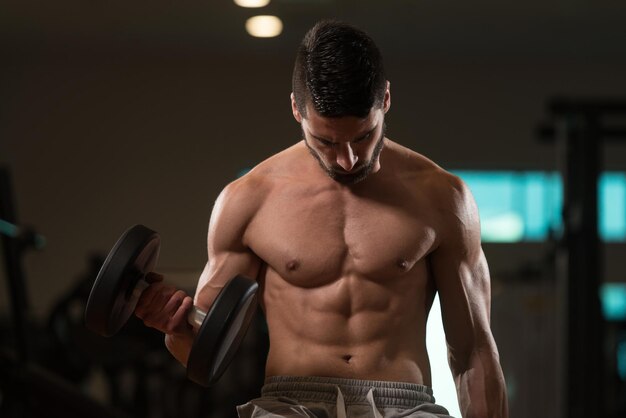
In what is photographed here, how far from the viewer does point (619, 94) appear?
7.39 metres

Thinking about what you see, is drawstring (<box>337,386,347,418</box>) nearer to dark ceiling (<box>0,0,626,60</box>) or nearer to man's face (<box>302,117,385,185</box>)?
man's face (<box>302,117,385,185</box>)

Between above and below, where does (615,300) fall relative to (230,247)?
below

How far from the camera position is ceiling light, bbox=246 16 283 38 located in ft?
19.6

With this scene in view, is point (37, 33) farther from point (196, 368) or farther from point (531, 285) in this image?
point (196, 368)

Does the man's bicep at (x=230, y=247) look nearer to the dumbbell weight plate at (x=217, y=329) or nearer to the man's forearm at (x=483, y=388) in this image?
the dumbbell weight plate at (x=217, y=329)

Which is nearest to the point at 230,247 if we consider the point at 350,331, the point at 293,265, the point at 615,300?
the point at 293,265

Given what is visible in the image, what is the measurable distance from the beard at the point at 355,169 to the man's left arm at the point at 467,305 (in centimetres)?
15

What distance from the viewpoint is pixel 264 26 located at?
243 inches

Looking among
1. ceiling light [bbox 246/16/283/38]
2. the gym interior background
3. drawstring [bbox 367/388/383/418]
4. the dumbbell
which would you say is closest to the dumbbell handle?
the dumbbell

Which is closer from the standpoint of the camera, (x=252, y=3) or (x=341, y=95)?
(x=341, y=95)

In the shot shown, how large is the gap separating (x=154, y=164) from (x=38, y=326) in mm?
1427

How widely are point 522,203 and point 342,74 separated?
222 inches

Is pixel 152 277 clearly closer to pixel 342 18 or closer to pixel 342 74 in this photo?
pixel 342 74

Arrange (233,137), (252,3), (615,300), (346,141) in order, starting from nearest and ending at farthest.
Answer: (346,141)
(252,3)
(233,137)
(615,300)
